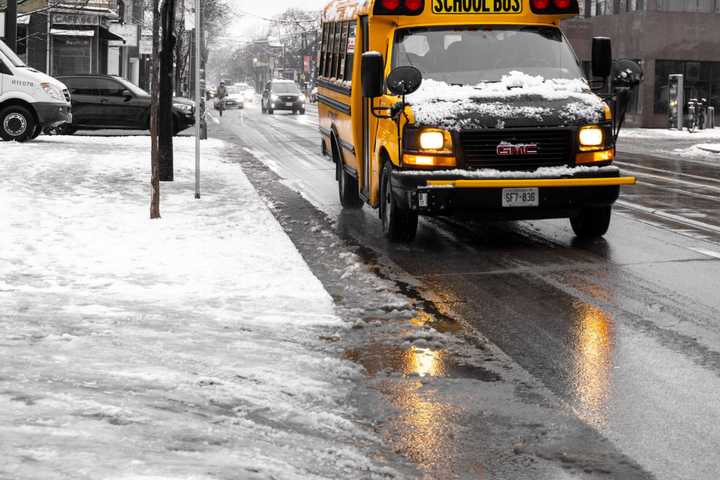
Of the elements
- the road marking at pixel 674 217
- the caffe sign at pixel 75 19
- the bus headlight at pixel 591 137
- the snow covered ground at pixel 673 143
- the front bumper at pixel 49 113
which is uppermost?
the caffe sign at pixel 75 19

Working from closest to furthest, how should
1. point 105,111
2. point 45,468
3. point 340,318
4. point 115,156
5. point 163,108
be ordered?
1. point 45,468
2. point 340,318
3. point 163,108
4. point 115,156
5. point 105,111

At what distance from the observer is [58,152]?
2303 centimetres

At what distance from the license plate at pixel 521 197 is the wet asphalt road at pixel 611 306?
457 mm

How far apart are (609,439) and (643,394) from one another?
0.87 metres

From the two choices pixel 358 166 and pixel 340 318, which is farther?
pixel 358 166

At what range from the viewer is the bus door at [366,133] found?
514 inches

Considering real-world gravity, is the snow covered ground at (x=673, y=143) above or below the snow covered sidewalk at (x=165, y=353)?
below

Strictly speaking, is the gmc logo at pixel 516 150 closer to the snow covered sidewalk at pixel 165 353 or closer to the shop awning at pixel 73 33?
the snow covered sidewalk at pixel 165 353

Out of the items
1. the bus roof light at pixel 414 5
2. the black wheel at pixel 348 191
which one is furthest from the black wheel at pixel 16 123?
the bus roof light at pixel 414 5

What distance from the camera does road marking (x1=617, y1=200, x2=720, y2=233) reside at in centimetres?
1333

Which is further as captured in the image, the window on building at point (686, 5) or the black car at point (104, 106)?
the window on building at point (686, 5)

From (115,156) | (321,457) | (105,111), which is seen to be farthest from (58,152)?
(321,457)

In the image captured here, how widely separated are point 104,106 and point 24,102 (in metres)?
6.55

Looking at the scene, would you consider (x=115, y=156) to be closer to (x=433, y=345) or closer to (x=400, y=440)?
(x=433, y=345)
